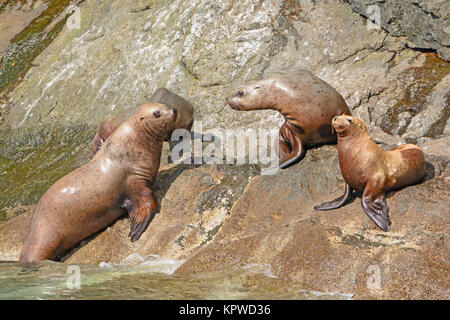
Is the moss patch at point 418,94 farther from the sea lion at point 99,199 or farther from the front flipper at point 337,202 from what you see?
the sea lion at point 99,199

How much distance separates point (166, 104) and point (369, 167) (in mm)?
4300

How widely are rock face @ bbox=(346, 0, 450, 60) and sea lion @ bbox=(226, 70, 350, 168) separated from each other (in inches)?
94.7

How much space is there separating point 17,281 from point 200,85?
5405 mm

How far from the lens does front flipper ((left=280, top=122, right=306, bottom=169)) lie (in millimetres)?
6738

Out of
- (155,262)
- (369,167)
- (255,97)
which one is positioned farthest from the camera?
(255,97)

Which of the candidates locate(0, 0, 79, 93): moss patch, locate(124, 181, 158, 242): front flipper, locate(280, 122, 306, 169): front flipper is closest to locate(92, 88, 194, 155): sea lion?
locate(124, 181, 158, 242): front flipper

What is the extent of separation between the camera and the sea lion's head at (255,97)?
735cm

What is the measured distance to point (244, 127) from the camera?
893cm

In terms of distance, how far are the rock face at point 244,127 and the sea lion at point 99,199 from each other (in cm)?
20

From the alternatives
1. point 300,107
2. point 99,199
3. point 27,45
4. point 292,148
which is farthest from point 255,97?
point 27,45

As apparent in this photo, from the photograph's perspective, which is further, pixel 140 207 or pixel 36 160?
pixel 36 160

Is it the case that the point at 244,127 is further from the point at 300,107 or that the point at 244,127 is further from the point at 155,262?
the point at 155,262
